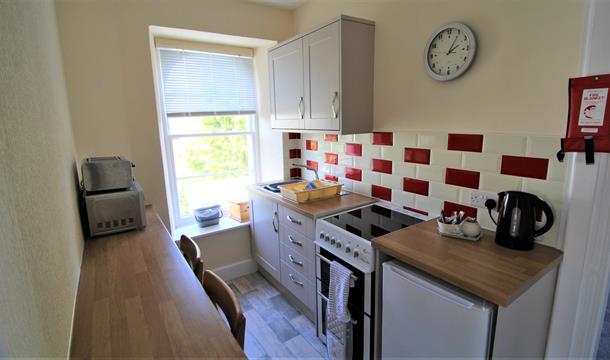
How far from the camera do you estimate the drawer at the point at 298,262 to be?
2.16 metres

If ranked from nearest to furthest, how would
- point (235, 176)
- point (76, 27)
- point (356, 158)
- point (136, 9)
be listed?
1. point (76, 27)
2. point (136, 9)
3. point (356, 158)
4. point (235, 176)

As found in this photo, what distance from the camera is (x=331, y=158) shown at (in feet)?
8.79

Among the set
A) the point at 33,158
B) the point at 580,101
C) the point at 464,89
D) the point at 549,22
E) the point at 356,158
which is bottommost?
the point at 356,158

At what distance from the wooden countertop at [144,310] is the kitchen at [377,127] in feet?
0.30

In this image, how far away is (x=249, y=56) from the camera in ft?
9.91

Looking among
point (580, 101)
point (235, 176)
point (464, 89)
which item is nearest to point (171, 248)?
point (235, 176)

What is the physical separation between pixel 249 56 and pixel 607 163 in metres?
2.76

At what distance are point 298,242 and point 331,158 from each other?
825 millimetres

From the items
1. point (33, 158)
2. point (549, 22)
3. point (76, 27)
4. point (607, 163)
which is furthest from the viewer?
point (76, 27)

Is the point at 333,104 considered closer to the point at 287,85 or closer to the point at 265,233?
the point at 287,85

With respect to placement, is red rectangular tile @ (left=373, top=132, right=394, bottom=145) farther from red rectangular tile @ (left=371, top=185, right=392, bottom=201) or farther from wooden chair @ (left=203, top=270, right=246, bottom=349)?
wooden chair @ (left=203, top=270, right=246, bottom=349)

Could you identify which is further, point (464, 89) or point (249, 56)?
point (249, 56)

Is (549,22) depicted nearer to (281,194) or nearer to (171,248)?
(281,194)

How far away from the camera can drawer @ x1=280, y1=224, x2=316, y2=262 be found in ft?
6.93
